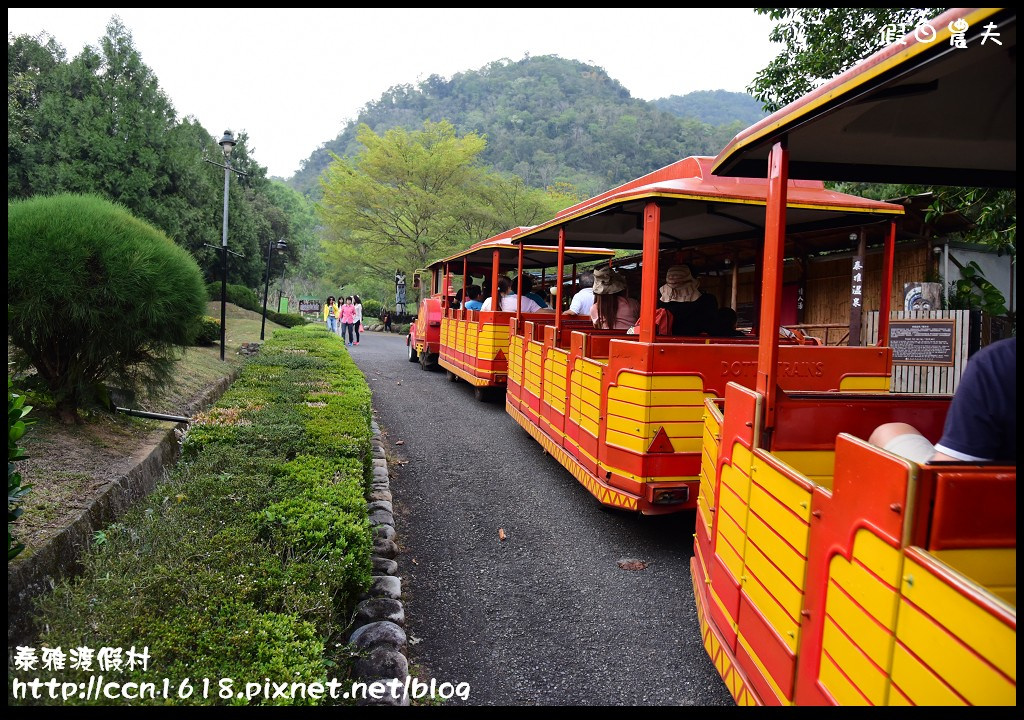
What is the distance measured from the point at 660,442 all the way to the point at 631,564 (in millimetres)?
840

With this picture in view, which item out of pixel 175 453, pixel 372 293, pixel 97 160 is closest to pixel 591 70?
pixel 372 293

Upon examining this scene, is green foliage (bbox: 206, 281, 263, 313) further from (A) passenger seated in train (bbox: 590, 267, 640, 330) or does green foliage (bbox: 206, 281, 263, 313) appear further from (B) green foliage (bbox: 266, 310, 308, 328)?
(A) passenger seated in train (bbox: 590, 267, 640, 330)

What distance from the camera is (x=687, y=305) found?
532cm

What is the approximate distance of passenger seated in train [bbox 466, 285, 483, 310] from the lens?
1209cm

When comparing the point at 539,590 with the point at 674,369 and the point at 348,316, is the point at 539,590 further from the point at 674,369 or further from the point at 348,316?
the point at 348,316

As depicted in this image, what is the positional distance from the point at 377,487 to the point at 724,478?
319cm

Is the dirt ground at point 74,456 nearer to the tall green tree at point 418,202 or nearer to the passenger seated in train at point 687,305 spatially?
the passenger seated in train at point 687,305

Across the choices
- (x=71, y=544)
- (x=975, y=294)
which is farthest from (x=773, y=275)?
(x=975, y=294)

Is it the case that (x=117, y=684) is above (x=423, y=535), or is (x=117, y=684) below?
above

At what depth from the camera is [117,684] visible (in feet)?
6.35

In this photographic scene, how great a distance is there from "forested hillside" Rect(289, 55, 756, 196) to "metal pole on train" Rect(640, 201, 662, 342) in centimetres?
5204

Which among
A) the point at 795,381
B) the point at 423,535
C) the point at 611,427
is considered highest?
the point at 795,381

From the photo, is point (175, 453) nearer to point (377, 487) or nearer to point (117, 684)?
point (377, 487)

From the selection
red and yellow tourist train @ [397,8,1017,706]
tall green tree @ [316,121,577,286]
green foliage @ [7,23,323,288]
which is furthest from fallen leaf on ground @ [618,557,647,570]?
tall green tree @ [316,121,577,286]
